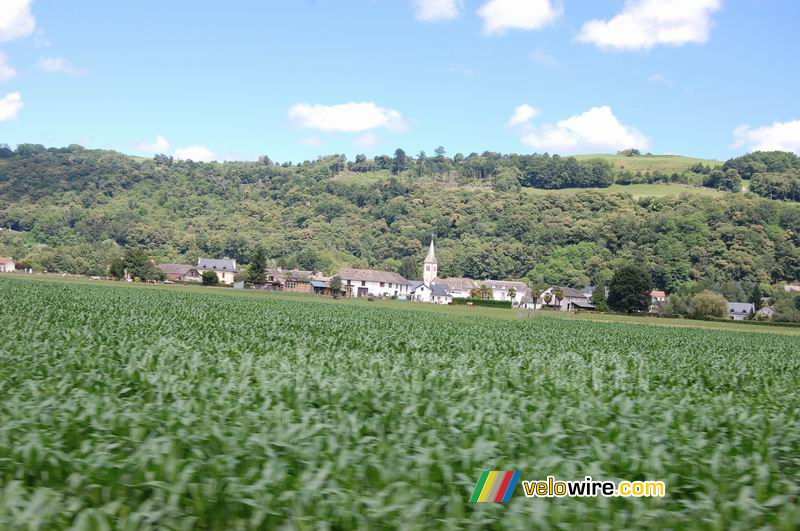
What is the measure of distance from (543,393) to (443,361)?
16.3ft

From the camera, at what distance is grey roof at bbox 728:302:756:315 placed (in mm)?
125125

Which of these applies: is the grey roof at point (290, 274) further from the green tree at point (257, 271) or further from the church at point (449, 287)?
the green tree at point (257, 271)

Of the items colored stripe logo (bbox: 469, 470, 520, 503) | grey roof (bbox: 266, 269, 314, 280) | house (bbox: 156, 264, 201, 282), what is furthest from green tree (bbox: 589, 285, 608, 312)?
colored stripe logo (bbox: 469, 470, 520, 503)

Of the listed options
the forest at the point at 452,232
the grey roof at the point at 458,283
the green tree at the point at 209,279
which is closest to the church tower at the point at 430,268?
the grey roof at the point at 458,283

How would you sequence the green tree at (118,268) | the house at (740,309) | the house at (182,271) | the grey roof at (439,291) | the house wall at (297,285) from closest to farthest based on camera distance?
the green tree at (118,268)
the house at (740,309)
the house wall at (297,285)
the house at (182,271)
the grey roof at (439,291)

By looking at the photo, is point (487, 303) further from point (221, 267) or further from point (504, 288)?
point (221, 267)

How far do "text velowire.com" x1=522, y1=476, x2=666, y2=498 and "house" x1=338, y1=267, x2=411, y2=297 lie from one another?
13673cm

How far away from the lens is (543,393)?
503 inches

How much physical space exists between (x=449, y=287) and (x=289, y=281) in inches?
1559

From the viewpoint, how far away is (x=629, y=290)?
95.2 meters

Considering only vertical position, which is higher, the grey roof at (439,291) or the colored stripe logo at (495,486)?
the grey roof at (439,291)

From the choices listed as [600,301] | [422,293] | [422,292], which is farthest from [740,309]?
[422,292]

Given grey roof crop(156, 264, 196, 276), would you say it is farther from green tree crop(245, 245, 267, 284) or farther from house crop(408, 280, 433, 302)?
house crop(408, 280, 433, 302)

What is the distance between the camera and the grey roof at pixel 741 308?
125 meters
